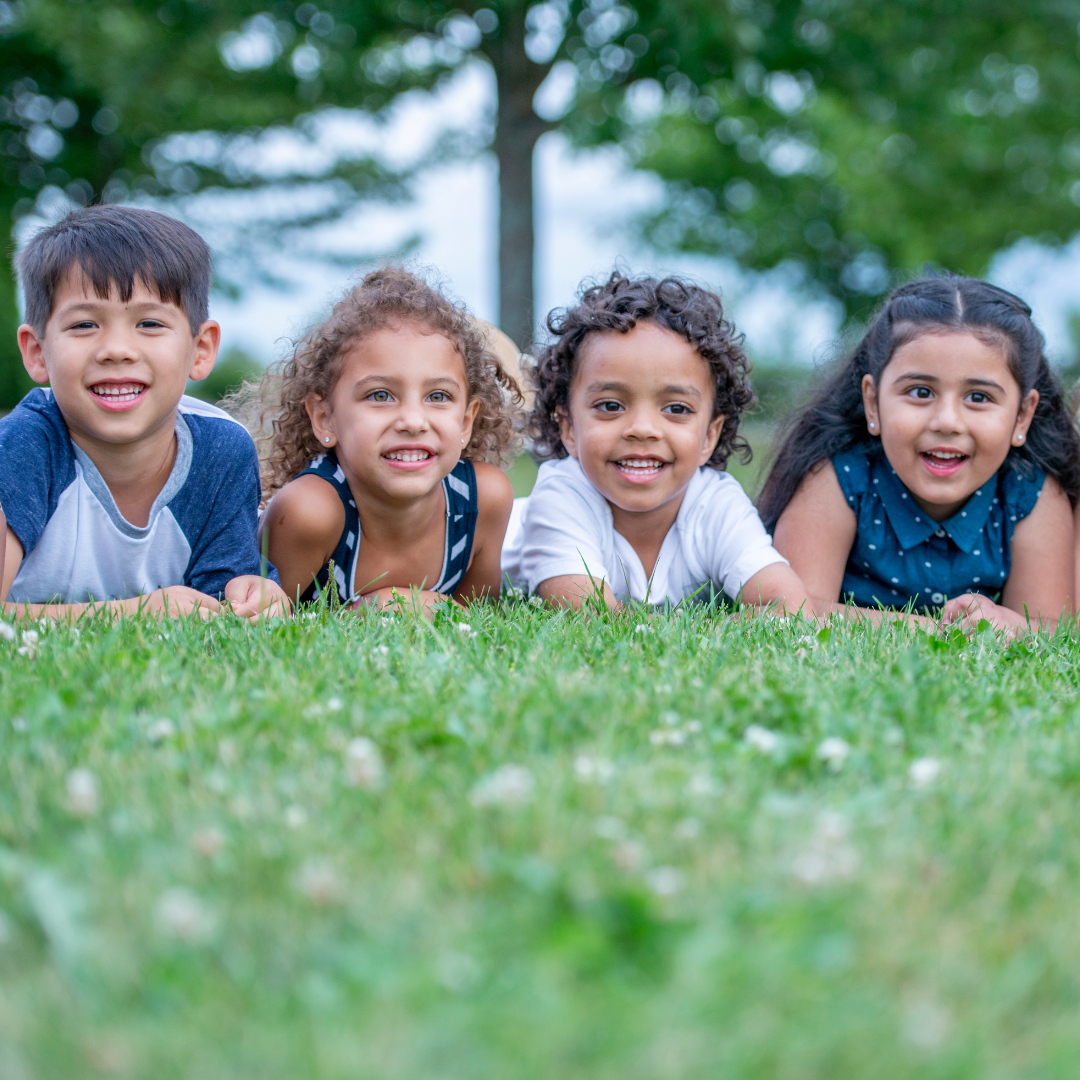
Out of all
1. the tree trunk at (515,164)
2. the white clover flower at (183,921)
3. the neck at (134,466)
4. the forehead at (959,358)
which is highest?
the tree trunk at (515,164)

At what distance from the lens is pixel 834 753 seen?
222 centimetres

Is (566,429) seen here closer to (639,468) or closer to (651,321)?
(639,468)

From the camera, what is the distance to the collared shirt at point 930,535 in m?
4.97

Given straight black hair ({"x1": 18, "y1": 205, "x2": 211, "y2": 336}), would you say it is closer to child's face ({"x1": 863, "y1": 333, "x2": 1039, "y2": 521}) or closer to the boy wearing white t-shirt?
the boy wearing white t-shirt

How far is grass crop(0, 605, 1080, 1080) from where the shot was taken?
1355 millimetres

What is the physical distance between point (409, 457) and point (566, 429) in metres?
0.88

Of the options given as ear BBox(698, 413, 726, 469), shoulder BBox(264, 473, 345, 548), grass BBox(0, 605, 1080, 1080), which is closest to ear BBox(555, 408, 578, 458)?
ear BBox(698, 413, 726, 469)

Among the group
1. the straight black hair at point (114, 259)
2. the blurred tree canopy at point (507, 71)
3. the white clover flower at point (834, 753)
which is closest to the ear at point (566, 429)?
the straight black hair at point (114, 259)

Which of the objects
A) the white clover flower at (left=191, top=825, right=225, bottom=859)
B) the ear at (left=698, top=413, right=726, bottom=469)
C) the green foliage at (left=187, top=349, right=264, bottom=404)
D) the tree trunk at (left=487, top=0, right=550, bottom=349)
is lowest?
the white clover flower at (left=191, top=825, right=225, bottom=859)

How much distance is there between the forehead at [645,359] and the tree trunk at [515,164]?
30.9ft

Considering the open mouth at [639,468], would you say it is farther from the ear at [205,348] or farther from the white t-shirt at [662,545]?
the ear at [205,348]

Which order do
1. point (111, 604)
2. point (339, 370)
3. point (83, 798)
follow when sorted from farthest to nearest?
point (339, 370)
point (111, 604)
point (83, 798)

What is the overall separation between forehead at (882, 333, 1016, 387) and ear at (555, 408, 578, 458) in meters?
1.42

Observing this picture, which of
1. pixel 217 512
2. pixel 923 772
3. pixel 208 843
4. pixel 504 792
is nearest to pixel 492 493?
pixel 217 512
